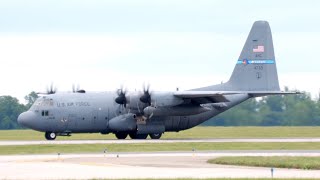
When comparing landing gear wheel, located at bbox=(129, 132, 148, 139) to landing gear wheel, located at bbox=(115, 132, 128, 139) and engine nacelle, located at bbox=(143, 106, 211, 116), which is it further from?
engine nacelle, located at bbox=(143, 106, 211, 116)

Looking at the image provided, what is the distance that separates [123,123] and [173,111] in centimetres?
391

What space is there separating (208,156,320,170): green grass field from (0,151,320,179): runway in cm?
107

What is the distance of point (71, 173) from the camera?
31.1 m

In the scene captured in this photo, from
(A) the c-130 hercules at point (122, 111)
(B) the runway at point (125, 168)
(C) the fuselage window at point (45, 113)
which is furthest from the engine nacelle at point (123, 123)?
(B) the runway at point (125, 168)

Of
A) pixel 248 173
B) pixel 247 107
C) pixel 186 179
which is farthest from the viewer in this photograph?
pixel 247 107

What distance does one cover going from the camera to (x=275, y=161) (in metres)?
35.9

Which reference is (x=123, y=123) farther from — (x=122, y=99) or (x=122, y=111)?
(x=122, y=99)

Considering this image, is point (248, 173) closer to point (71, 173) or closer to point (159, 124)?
point (71, 173)

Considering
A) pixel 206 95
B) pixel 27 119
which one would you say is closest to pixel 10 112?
pixel 27 119

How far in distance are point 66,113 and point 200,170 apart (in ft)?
102

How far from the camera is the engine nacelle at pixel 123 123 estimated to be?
62.3 meters

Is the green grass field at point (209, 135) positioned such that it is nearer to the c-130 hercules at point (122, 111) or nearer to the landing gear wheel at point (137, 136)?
the c-130 hercules at point (122, 111)

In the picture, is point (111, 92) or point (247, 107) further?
point (247, 107)

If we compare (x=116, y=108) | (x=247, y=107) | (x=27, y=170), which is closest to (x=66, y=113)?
(x=116, y=108)
